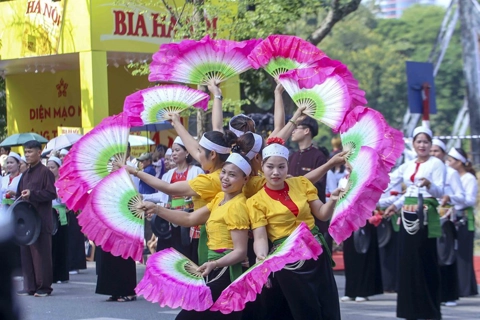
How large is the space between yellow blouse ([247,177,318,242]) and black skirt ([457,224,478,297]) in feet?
17.6

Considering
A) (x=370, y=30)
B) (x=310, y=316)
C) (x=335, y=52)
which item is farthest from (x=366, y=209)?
(x=370, y=30)

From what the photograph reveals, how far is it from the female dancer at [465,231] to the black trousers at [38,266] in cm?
498

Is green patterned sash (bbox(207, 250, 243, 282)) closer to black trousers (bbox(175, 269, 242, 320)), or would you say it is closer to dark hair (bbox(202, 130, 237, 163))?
black trousers (bbox(175, 269, 242, 320))

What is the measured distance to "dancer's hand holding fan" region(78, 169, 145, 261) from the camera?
239 inches

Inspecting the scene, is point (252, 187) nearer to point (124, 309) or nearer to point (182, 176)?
point (182, 176)

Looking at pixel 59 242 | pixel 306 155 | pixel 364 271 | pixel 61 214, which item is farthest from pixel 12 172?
pixel 306 155

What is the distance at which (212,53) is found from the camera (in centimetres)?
677

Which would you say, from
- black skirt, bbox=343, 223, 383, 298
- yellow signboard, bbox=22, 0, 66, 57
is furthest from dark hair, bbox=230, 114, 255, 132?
yellow signboard, bbox=22, 0, 66, 57

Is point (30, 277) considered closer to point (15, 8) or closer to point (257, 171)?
point (257, 171)

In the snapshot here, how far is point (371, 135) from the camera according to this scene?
241 inches

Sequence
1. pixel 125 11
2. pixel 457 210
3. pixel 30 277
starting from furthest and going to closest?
pixel 125 11 < pixel 30 277 < pixel 457 210

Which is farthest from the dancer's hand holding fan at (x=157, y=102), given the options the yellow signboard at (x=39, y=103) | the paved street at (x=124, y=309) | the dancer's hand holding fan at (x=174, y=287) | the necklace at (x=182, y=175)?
the yellow signboard at (x=39, y=103)

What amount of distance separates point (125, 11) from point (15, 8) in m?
2.97

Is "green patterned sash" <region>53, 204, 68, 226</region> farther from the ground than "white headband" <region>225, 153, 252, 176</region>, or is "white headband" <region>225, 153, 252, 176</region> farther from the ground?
"white headband" <region>225, 153, 252, 176</region>
